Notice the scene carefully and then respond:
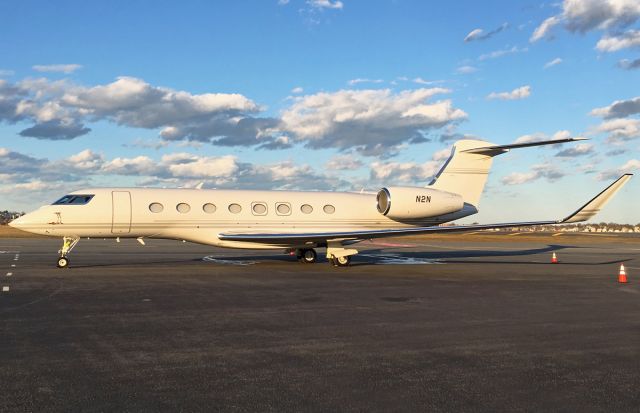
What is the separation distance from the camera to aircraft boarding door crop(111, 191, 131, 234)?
19.4 metres

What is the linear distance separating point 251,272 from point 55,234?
269 inches

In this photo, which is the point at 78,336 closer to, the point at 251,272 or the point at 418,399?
the point at 418,399

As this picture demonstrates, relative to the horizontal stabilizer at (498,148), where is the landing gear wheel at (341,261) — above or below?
below

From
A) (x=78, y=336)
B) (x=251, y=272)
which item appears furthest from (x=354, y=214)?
(x=78, y=336)

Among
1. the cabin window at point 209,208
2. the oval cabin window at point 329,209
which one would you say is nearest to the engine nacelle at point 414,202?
the oval cabin window at point 329,209

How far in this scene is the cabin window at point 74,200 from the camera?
19188 mm

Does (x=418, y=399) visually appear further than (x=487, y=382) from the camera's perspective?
No

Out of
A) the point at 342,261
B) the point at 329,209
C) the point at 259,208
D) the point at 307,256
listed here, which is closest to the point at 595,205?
the point at 342,261

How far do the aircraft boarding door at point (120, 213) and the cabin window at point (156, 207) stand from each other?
0.74m

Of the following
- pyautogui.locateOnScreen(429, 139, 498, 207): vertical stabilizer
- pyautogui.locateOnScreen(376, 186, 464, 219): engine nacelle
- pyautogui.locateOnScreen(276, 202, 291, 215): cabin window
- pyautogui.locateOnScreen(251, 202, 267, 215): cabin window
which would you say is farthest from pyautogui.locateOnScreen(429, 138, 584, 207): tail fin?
pyautogui.locateOnScreen(251, 202, 267, 215): cabin window

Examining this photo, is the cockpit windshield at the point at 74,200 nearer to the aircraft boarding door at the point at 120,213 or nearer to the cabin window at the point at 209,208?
the aircraft boarding door at the point at 120,213

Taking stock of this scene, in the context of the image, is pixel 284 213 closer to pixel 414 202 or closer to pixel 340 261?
pixel 340 261

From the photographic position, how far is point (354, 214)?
74.3 ft

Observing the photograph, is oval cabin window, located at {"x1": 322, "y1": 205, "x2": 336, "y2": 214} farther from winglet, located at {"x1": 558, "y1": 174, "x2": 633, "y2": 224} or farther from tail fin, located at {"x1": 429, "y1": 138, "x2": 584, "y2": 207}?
winglet, located at {"x1": 558, "y1": 174, "x2": 633, "y2": 224}
